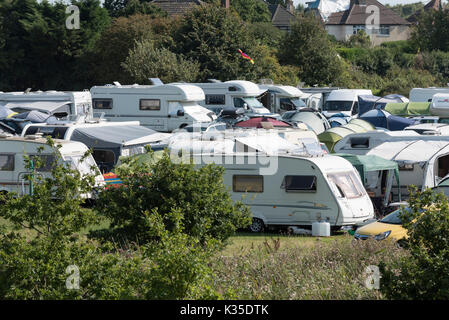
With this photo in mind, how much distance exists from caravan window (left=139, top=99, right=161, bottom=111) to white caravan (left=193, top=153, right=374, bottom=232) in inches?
586

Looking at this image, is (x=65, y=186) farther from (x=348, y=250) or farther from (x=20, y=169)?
(x=20, y=169)

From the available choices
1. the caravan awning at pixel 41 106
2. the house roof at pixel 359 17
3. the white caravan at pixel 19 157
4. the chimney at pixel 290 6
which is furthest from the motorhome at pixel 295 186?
the chimney at pixel 290 6

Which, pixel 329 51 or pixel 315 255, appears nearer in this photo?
pixel 315 255

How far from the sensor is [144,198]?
1125 centimetres

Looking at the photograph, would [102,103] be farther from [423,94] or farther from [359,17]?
[359,17]

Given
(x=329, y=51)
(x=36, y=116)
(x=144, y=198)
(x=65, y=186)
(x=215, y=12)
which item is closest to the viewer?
(x=65, y=186)

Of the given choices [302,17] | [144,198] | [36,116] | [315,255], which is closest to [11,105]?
[36,116]

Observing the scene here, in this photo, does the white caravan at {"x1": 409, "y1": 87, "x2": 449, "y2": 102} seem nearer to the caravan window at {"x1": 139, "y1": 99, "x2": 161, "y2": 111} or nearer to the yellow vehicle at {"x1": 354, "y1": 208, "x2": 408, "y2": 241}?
the caravan window at {"x1": 139, "y1": 99, "x2": 161, "y2": 111}

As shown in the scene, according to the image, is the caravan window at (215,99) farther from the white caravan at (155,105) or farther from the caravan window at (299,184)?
the caravan window at (299,184)

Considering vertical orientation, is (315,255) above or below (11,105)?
below

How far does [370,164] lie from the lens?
691 inches

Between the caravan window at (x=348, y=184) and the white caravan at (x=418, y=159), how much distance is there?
3.60 meters

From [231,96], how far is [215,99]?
0.87 m
